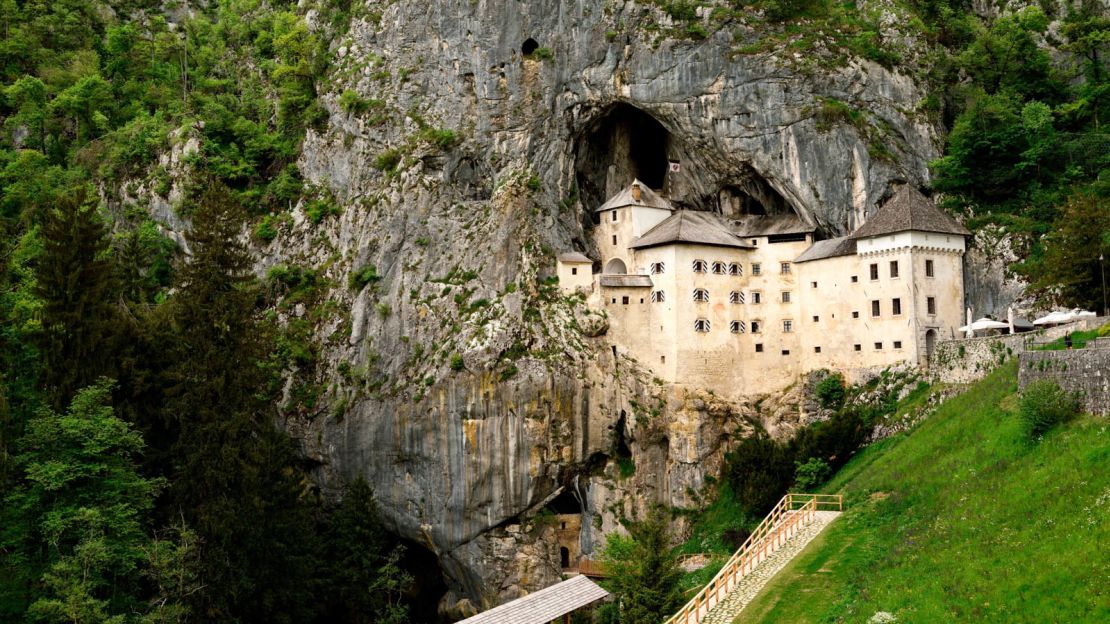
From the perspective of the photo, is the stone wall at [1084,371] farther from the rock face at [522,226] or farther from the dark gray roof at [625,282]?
the dark gray roof at [625,282]

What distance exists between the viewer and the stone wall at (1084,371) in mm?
36031

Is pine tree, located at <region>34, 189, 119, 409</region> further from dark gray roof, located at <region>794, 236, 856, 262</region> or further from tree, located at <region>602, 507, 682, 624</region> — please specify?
dark gray roof, located at <region>794, 236, 856, 262</region>

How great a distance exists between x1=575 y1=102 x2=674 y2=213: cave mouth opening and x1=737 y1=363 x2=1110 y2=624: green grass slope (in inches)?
1246

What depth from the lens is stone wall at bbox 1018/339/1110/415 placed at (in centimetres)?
3603

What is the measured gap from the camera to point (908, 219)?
58.7m

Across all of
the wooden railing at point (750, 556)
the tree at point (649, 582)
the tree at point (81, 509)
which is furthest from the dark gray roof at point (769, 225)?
the tree at point (81, 509)

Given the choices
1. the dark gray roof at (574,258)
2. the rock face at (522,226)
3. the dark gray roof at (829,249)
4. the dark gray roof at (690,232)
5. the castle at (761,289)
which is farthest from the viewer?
the dark gray roof at (574,258)

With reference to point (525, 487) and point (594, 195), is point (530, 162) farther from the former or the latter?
point (525, 487)

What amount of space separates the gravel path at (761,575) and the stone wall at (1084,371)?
35.3 ft

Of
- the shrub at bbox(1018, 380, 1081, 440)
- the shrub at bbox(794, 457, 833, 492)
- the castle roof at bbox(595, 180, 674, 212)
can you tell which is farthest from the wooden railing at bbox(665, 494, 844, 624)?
the castle roof at bbox(595, 180, 674, 212)

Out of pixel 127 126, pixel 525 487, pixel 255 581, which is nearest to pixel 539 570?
pixel 525 487

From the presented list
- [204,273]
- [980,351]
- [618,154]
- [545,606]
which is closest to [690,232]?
[618,154]

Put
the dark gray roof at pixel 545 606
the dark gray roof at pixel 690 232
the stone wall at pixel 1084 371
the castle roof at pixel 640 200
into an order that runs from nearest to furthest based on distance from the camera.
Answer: the stone wall at pixel 1084 371 < the dark gray roof at pixel 545 606 < the dark gray roof at pixel 690 232 < the castle roof at pixel 640 200

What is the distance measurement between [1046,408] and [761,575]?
12.0 metres
